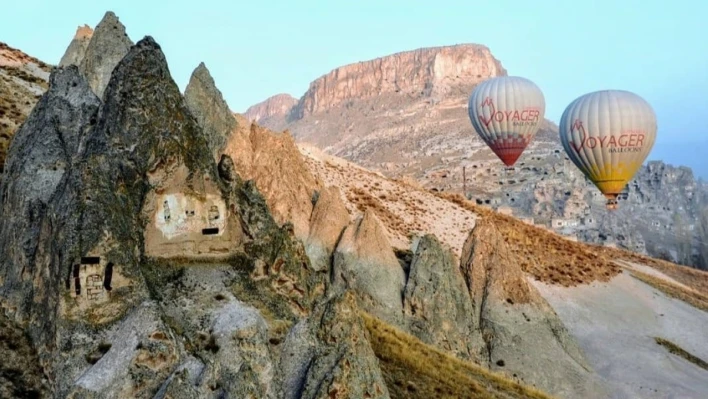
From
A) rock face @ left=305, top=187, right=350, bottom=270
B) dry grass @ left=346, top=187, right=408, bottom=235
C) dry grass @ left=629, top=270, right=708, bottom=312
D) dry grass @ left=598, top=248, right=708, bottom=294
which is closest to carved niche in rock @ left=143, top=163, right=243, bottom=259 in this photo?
rock face @ left=305, top=187, right=350, bottom=270

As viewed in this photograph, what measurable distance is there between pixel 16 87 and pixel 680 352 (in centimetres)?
3344

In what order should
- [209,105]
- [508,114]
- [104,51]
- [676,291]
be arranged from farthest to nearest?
[508,114] < [676,291] < [209,105] < [104,51]

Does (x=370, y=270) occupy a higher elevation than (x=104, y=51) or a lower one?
lower

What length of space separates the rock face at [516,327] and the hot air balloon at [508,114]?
39551 millimetres

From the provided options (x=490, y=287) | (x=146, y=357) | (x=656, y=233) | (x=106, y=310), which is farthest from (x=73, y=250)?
(x=656, y=233)

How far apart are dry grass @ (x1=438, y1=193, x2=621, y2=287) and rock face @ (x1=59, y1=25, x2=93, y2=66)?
2316cm

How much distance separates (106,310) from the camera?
1478 cm

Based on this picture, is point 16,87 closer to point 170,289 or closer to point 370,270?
point 370,270

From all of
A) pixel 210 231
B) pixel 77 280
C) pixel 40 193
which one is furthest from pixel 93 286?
pixel 40 193

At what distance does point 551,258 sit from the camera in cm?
4791

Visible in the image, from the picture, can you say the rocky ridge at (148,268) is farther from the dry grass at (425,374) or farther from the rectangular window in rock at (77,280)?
the dry grass at (425,374)

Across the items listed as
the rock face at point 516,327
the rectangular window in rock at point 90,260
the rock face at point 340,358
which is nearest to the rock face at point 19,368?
the rectangular window in rock at point 90,260

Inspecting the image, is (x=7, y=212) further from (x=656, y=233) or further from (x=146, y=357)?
(x=656, y=233)

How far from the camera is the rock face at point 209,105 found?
1346 inches
